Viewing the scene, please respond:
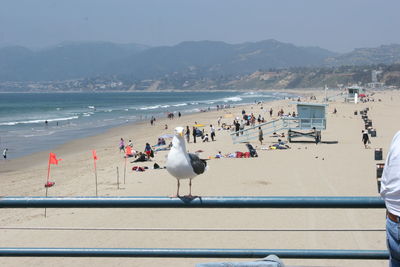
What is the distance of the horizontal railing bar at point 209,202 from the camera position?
9.27 feet

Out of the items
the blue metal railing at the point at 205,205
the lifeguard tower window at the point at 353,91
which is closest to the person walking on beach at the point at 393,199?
the blue metal railing at the point at 205,205

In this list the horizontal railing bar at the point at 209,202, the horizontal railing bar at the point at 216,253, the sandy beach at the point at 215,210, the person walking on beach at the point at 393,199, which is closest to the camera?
the person walking on beach at the point at 393,199

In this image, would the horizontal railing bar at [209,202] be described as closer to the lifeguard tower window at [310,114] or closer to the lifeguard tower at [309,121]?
the lifeguard tower at [309,121]

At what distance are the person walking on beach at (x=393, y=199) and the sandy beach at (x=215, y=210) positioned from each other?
0.75 m

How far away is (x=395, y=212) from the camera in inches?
104

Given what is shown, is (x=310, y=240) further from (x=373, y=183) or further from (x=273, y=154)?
(x=273, y=154)

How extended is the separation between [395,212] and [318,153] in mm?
20992

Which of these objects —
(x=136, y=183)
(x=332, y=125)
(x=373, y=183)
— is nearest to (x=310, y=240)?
(x=373, y=183)

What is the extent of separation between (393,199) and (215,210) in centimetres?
942

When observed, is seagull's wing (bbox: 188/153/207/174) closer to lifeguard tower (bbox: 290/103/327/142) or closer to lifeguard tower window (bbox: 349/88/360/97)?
lifeguard tower (bbox: 290/103/327/142)

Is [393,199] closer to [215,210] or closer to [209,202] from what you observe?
[209,202]

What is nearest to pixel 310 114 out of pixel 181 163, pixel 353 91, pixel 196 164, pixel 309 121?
pixel 309 121

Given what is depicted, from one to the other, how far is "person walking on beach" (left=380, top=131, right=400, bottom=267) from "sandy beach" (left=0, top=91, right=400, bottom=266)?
0.75m

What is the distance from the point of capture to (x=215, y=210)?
11.9m
